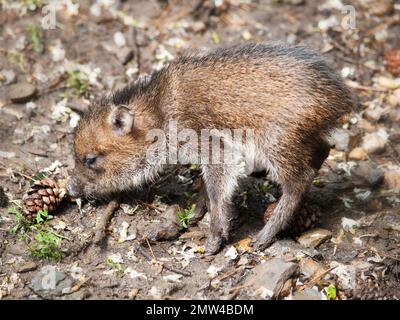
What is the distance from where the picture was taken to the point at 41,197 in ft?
20.9

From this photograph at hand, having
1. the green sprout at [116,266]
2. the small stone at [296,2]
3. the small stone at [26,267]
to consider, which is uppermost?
the small stone at [296,2]

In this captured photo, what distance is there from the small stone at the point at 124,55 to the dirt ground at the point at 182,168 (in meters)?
0.02

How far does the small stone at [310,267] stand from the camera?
595 cm

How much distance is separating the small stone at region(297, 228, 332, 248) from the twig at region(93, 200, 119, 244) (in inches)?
83.6

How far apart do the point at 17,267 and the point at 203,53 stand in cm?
316

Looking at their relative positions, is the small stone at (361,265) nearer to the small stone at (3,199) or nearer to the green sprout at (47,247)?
the green sprout at (47,247)

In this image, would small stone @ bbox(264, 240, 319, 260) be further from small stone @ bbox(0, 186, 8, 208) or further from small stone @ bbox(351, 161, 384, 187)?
small stone @ bbox(0, 186, 8, 208)

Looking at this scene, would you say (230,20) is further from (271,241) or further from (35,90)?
(271,241)

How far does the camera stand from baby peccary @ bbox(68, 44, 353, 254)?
6238mm

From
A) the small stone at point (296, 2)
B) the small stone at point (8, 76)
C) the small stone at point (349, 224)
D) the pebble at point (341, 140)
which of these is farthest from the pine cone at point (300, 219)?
the small stone at point (296, 2)

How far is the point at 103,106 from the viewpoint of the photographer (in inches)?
265

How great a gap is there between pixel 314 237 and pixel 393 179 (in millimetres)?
1640

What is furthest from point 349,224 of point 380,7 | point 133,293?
point 380,7

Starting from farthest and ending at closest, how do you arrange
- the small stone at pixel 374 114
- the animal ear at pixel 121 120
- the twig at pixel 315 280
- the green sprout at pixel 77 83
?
the small stone at pixel 374 114
the green sprout at pixel 77 83
the animal ear at pixel 121 120
the twig at pixel 315 280
